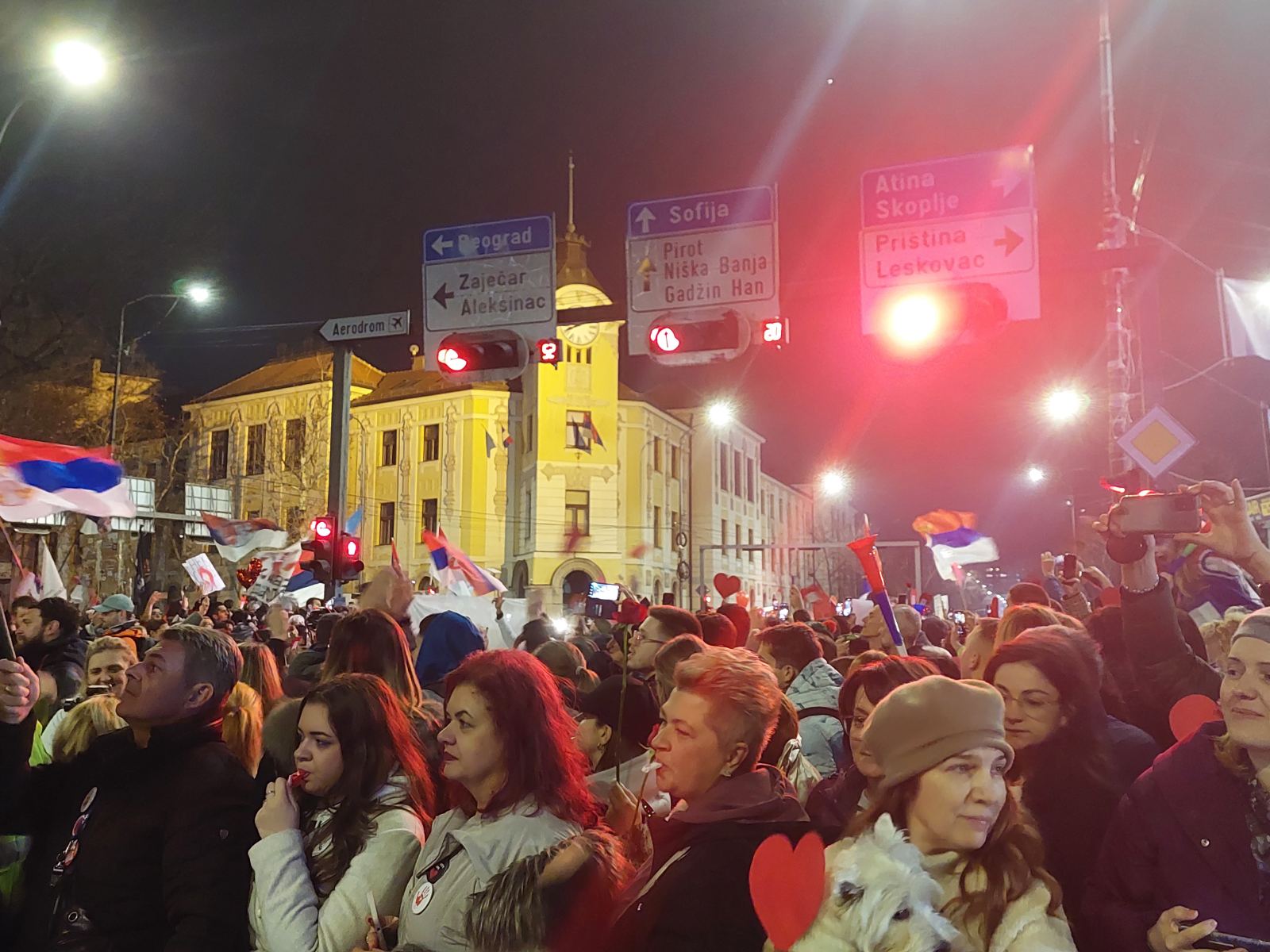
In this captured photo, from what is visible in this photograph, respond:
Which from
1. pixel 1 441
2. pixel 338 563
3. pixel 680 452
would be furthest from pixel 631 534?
pixel 1 441

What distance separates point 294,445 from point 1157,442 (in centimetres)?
4791

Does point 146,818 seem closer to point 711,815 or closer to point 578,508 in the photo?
point 711,815

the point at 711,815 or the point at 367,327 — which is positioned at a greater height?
the point at 367,327

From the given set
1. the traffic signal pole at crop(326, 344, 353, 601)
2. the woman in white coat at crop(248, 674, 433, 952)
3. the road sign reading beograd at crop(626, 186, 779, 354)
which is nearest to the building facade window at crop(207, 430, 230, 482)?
the traffic signal pole at crop(326, 344, 353, 601)

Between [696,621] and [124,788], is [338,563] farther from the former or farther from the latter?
[124,788]

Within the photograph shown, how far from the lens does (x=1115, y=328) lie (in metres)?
12.5

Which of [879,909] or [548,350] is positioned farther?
[548,350]

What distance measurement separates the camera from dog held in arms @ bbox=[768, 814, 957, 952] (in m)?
2.12

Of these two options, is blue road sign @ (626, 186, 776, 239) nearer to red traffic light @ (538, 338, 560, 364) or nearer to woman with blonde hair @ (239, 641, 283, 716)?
red traffic light @ (538, 338, 560, 364)

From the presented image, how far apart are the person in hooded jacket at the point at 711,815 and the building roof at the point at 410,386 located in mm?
43625

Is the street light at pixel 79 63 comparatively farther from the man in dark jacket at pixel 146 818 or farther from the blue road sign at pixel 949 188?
the man in dark jacket at pixel 146 818

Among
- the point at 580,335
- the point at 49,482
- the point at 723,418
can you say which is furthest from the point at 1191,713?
the point at 723,418

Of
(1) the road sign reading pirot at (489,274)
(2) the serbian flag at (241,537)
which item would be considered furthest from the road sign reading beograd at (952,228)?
(2) the serbian flag at (241,537)

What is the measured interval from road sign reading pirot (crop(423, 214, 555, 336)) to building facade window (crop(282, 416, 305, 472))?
38.6m
